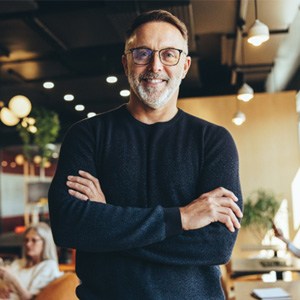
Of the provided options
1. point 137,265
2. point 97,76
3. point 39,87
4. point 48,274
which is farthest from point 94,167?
point 39,87

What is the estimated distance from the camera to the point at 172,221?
140 cm

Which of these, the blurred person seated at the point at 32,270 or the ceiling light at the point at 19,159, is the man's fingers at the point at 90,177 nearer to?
the blurred person seated at the point at 32,270

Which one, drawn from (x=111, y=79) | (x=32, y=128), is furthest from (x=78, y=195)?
(x=32, y=128)

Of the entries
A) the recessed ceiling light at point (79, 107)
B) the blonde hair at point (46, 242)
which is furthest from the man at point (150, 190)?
the recessed ceiling light at point (79, 107)

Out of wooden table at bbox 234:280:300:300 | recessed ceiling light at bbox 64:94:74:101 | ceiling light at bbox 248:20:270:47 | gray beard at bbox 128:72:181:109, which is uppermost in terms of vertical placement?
recessed ceiling light at bbox 64:94:74:101

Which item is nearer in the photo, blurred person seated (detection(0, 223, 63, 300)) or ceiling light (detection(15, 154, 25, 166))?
blurred person seated (detection(0, 223, 63, 300))

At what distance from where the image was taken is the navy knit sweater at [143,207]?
54.3 inches

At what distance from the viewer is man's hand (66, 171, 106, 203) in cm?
148

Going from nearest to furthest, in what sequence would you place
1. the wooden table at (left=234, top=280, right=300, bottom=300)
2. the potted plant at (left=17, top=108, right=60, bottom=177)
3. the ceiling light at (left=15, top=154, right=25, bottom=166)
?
1. the wooden table at (left=234, top=280, right=300, bottom=300)
2. the potted plant at (left=17, top=108, right=60, bottom=177)
3. the ceiling light at (left=15, top=154, right=25, bottom=166)

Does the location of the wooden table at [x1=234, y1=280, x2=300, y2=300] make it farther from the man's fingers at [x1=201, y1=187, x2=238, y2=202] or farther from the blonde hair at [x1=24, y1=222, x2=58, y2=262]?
the man's fingers at [x1=201, y1=187, x2=238, y2=202]

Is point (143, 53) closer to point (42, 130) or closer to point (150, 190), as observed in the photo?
point (150, 190)

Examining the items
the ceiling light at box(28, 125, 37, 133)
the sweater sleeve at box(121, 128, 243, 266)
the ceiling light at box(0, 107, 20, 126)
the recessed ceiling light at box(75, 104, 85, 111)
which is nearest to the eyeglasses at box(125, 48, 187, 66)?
the sweater sleeve at box(121, 128, 243, 266)

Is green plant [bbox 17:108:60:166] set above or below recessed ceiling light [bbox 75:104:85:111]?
below

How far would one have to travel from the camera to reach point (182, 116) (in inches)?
63.5
